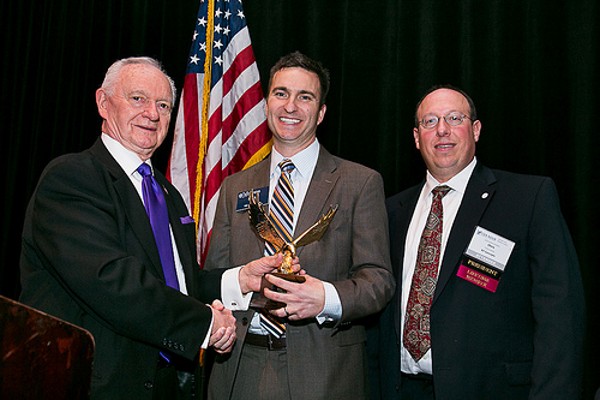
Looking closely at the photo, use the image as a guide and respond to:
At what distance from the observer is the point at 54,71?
479 centimetres

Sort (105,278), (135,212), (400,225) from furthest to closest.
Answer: (400,225), (135,212), (105,278)

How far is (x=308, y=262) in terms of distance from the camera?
8.58 ft

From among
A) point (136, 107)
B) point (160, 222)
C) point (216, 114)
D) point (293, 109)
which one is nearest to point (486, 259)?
point (293, 109)

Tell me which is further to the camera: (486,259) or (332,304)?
(486,259)

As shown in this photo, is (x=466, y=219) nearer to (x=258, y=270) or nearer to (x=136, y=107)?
(x=258, y=270)

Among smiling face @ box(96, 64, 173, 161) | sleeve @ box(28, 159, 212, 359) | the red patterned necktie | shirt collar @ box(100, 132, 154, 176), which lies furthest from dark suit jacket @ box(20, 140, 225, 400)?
the red patterned necktie

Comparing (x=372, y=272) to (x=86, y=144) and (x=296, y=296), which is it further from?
(x=86, y=144)

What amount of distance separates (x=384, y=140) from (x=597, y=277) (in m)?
1.50

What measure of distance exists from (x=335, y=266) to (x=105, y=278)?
91cm

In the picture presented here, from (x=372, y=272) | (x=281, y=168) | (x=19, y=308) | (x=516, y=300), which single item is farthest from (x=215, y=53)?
(x=19, y=308)

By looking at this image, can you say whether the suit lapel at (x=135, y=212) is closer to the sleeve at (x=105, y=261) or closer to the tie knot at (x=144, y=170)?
the sleeve at (x=105, y=261)

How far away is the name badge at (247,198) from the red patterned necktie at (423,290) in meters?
0.70

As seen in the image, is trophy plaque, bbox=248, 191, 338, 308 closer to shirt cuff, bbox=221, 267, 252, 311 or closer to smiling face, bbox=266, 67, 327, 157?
shirt cuff, bbox=221, 267, 252, 311

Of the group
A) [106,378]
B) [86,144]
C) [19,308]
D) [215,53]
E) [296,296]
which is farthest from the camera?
[86,144]
